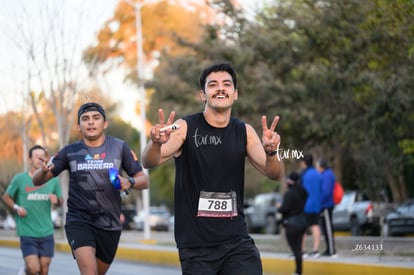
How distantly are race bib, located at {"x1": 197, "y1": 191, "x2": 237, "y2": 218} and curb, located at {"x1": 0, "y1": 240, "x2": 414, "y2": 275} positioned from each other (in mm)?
7108

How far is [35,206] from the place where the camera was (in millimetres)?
12008

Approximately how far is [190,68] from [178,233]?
1790 cm

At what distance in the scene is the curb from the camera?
13930 millimetres

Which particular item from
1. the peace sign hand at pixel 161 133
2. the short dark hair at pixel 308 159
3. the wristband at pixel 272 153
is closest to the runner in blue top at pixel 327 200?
the short dark hair at pixel 308 159

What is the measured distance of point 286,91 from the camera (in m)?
22.5

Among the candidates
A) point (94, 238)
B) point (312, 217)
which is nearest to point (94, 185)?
point (94, 238)

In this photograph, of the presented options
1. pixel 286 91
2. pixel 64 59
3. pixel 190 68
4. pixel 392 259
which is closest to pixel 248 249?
pixel 392 259

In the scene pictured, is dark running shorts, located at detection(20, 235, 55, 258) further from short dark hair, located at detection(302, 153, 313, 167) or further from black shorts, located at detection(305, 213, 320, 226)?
black shorts, located at detection(305, 213, 320, 226)

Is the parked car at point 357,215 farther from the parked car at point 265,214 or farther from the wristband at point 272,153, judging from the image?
the wristband at point 272,153

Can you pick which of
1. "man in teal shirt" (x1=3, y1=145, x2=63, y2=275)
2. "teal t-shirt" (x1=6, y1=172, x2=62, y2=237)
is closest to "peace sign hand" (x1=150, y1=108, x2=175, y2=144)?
"man in teal shirt" (x1=3, y1=145, x2=63, y2=275)

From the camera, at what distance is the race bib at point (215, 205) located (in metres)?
6.70

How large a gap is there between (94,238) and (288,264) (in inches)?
330

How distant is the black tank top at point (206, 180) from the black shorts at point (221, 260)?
5 centimetres

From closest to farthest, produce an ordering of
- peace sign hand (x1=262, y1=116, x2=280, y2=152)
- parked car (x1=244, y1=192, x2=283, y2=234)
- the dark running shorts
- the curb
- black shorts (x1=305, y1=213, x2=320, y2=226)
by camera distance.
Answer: peace sign hand (x1=262, y1=116, x2=280, y2=152) < the dark running shorts < the curb < black shorts (x1=305, y1=213, x2=320, y2=226) < parked car (x1=244, y1=192, x2=283, y2=234)
